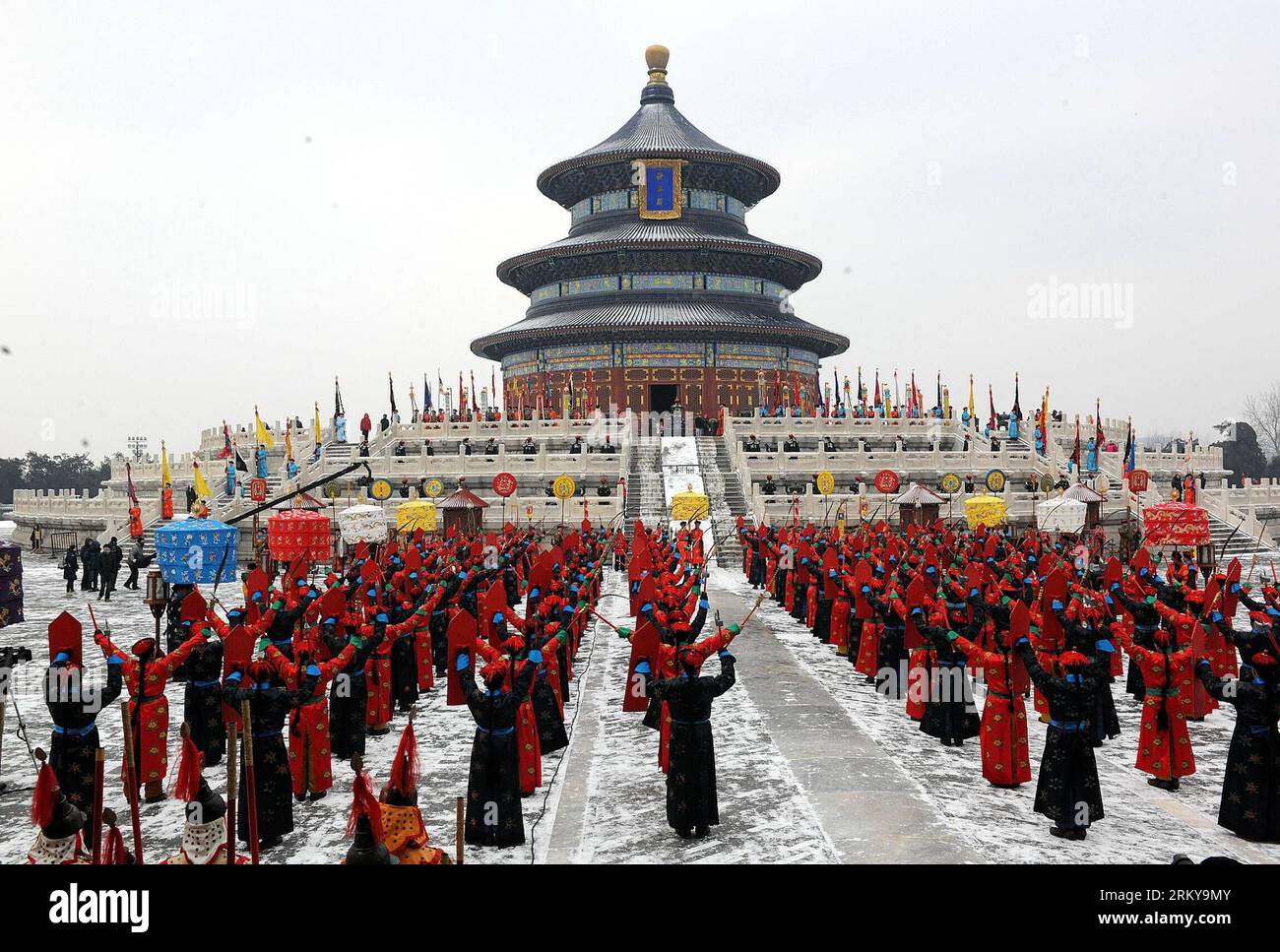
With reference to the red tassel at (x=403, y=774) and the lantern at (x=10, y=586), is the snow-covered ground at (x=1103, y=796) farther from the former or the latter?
the lantern at (x=10, y=586)

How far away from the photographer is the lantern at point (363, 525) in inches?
848

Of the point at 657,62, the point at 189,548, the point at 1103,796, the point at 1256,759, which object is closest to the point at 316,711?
the point at 189,548

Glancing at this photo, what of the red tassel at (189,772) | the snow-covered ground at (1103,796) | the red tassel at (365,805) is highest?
the red tassel at (365,805)

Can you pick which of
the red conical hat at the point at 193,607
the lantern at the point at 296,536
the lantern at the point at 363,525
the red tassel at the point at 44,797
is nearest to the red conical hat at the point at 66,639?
the red conical hat at the point at 193,607

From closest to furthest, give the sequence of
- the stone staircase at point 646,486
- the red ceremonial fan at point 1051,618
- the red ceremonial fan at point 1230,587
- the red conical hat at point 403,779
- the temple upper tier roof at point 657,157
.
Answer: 1. the red conical hat at point 403,779
2. the red ceremonial fan at point 1051,618
3. the red ceremonial fan at point 1230,587
4. the stone staircase at point 646,486
5. the temple upper tier roof at point 657,157

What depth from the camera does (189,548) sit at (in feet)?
46.9

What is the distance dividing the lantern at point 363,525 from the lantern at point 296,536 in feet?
9.45

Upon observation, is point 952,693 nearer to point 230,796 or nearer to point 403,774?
point 403,774

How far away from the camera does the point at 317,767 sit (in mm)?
8547

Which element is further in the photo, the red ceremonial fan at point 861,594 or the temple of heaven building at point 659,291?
the temple of heaven building at point 659,291

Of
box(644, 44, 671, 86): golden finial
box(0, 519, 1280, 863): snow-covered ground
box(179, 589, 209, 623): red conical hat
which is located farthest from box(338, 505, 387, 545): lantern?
box(644, 44, 671, 86): golden finial
